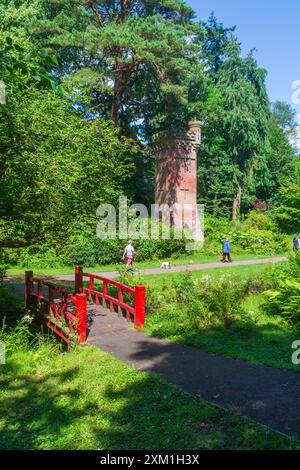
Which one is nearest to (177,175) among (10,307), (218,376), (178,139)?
(178,139)

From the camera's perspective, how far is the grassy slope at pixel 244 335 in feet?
26.6

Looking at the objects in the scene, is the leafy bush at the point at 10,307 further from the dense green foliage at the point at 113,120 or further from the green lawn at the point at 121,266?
the green lawn at the point at 121,266

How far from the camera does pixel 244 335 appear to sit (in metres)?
9.57

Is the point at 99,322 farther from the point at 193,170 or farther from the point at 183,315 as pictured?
the point at 193,170

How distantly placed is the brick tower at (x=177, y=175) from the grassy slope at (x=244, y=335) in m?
19.3

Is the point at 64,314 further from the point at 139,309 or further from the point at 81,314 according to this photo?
the point at 139,309

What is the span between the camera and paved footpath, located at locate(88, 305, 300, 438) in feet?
18.3

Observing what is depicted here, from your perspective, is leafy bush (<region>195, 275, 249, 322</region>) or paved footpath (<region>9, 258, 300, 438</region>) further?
leafy bush (<region>195, 275, 249, 322</region>)

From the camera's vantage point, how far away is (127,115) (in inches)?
1375

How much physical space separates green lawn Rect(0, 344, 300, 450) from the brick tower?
23316mm

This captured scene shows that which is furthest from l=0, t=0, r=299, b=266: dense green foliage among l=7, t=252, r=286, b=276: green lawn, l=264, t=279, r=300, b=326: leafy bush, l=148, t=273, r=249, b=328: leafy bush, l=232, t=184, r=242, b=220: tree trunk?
l=264, t=279, r=300, b=326: leafy bush

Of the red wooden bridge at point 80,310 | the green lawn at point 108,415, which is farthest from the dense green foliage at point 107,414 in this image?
the red wooden bridge at point 80,310

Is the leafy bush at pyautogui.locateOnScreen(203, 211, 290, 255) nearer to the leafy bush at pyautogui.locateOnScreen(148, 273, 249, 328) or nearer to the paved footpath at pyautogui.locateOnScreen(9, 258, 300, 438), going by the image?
the leafy bush at pyautogui.locateOnScreen(148, 273, 249, 328)

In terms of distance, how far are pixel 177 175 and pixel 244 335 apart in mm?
22302
